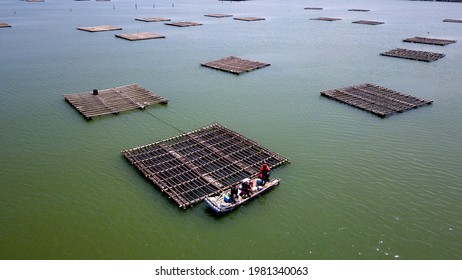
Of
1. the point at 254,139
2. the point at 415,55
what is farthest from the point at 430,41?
the point at 254,139

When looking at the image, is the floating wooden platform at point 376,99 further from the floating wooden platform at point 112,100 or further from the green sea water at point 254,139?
the floating wooden platform at point 112,100

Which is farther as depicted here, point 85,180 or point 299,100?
point 299,100

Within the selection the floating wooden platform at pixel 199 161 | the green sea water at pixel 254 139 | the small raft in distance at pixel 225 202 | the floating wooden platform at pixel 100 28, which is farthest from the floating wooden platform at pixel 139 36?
the small raft in distance at pixel 225 202

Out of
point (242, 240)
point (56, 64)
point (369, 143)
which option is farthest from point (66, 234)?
point (56, 64)

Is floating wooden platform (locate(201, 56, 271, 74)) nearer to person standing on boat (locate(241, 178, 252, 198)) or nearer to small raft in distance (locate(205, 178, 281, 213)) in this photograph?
small raft in distance (locate(205, 178, 281, 213))

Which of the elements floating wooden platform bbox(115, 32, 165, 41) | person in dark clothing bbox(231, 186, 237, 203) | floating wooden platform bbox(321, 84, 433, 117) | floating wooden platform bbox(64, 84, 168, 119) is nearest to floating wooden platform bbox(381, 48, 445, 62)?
floating wooden platform bbox(321, 84, 433, 117)
